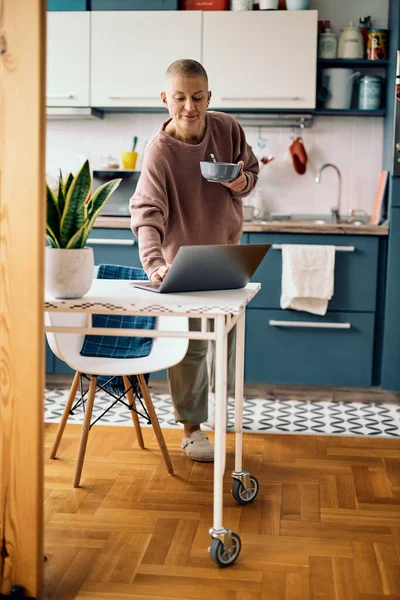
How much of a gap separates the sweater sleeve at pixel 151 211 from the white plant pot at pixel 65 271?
1.87 feet

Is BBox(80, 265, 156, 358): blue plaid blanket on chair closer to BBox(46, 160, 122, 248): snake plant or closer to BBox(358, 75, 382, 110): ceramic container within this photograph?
BBox(46, 160, 122, 248): snake plant

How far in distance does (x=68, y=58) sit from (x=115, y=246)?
3.45 feet

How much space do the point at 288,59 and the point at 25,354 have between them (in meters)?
2.82

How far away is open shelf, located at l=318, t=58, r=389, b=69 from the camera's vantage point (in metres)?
4.31

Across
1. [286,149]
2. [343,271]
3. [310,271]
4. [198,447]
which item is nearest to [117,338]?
[198,447]

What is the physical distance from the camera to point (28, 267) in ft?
5.99

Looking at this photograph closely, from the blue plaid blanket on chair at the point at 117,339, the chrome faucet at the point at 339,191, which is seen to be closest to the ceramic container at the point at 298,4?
the chrome faucet at the point at 339,191

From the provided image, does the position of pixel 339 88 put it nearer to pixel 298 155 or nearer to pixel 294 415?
pixel 298 155

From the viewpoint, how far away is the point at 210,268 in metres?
2.20

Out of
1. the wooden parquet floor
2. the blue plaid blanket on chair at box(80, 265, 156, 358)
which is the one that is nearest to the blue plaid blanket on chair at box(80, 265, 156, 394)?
the blue plaid blanket on chair at box(80, 265, 156, 358)

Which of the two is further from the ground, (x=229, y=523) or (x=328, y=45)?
(x=328, y=45)

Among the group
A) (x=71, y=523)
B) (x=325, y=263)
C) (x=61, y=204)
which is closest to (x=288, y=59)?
(x=325, y=263)

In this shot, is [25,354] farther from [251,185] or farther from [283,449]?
[283,449]

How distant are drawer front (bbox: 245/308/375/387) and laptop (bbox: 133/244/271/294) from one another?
1.75m
